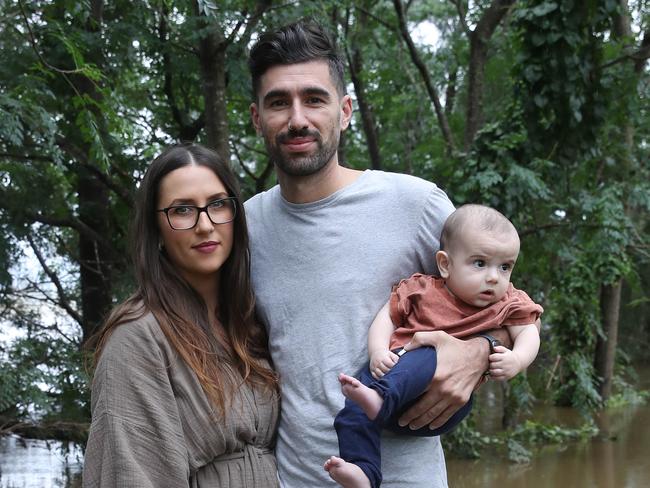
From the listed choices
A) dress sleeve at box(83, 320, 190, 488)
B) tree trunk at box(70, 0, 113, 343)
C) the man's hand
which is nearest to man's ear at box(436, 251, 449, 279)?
the man's hand

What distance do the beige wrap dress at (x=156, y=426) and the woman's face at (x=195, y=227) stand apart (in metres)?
0.22

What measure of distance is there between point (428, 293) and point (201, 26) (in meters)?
3.80

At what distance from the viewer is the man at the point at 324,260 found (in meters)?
2.21

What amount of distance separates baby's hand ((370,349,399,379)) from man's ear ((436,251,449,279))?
0.29 m

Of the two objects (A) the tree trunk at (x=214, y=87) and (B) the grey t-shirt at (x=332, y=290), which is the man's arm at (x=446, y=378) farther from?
(A) the tree trunk at (x=214, y=87)

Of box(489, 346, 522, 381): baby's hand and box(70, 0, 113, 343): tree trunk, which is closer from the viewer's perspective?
box(489, 346, 522, 381): baby's hand

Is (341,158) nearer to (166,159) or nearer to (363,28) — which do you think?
(363,28)

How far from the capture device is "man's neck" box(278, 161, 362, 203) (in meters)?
2.39

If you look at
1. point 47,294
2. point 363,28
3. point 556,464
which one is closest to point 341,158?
point 363,28

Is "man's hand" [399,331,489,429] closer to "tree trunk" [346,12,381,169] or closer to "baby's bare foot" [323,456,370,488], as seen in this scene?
"baby's bare foot" [323,456,370,488]

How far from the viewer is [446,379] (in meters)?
2.16

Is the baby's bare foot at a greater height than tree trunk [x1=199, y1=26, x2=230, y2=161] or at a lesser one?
lesser

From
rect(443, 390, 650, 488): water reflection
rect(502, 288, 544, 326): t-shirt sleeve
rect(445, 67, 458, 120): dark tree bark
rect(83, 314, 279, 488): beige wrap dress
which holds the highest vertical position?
rect(445, 67, 458, 120): dark tree bark

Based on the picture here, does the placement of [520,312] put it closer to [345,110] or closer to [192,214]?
[345,110]
